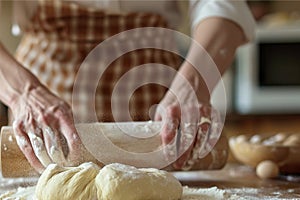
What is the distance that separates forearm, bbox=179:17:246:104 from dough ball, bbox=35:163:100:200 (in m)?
0.33

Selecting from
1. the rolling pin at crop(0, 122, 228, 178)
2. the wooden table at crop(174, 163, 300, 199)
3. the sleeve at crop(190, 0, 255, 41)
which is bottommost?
the wooden table at crop(174, 163, 300, 199)

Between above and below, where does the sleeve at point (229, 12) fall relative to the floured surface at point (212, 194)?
above

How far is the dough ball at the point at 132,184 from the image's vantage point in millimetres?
771

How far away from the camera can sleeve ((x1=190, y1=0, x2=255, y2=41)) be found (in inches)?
45.5

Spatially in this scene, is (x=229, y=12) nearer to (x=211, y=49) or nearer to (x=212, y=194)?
(x=211, y=49)

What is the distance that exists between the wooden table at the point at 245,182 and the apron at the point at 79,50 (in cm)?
26

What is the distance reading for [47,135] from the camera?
0.91 m

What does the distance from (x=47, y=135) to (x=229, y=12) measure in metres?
0.45

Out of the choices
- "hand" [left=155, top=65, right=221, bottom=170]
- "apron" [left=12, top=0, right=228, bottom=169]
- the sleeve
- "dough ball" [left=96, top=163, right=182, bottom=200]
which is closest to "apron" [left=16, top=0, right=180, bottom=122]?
"apron" [left=12, top=0, right=228, bottom=169]

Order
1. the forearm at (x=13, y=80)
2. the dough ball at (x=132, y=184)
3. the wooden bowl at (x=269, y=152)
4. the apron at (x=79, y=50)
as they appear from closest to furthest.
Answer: the dough ball at (x=132, y=184) → the forearm at (x=13, y=80) → the wooden bowl at (x=269, y=152) → the apron at (x=79, y=50)

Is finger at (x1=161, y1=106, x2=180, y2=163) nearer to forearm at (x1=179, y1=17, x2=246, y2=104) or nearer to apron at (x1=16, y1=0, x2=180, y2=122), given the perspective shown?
forearm at (x1=179, y1=17, x2=246, y2=104)

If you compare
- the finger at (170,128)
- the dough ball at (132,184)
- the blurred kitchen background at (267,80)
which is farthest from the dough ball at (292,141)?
the blurred kitchen background at (267,80)

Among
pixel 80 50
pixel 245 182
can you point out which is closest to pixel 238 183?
pixel 245 182

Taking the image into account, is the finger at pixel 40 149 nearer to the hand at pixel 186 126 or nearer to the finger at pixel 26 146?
the finger at pixel 26 146
